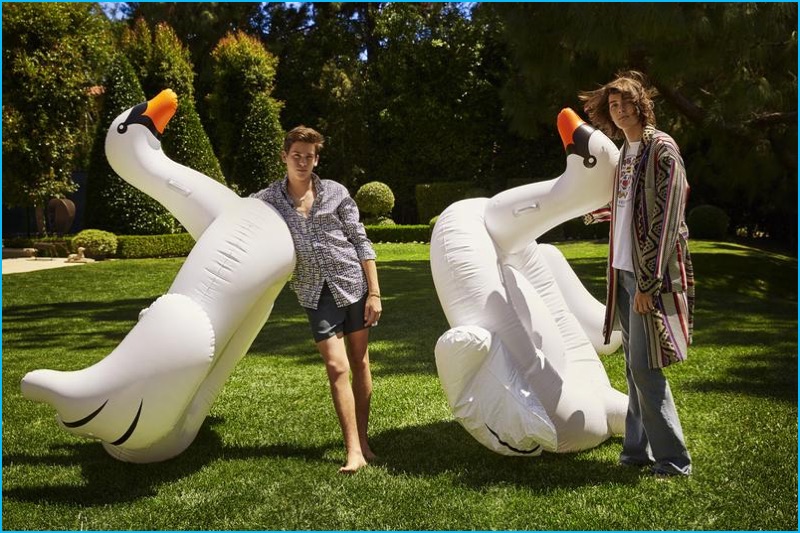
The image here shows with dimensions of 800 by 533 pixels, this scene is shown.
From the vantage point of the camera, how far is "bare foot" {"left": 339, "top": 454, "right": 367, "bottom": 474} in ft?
11.1

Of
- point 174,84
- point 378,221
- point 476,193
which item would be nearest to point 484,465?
point 174,84

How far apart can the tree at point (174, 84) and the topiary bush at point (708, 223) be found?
11326mm

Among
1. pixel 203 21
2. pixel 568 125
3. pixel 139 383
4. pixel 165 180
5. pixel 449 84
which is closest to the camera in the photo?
pixel 139 383

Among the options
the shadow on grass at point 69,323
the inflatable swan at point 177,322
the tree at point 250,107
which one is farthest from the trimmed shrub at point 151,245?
the inflatable swan at point 177,322

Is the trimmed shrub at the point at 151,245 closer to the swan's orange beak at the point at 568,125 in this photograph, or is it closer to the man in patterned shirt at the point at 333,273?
the man in patterned shirt at the point at 333,273

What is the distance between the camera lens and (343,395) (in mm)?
3451

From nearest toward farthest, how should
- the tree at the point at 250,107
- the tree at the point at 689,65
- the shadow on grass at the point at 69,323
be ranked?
the shadow on grass at the point at 69,323 → the tree at the point at 689,65 → the tree at the point at 250,107

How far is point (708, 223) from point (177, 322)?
52.7 ft

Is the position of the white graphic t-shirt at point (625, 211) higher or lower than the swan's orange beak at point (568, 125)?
lower

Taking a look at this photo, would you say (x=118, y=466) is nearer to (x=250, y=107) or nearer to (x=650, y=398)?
(x=650, y=398)

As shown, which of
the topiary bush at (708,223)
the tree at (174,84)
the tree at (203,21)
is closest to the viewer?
the tree at (174,84)

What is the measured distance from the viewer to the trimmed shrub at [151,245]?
48.5ft

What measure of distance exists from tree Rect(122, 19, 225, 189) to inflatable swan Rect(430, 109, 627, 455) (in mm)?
12841

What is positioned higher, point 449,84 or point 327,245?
point 449,84
